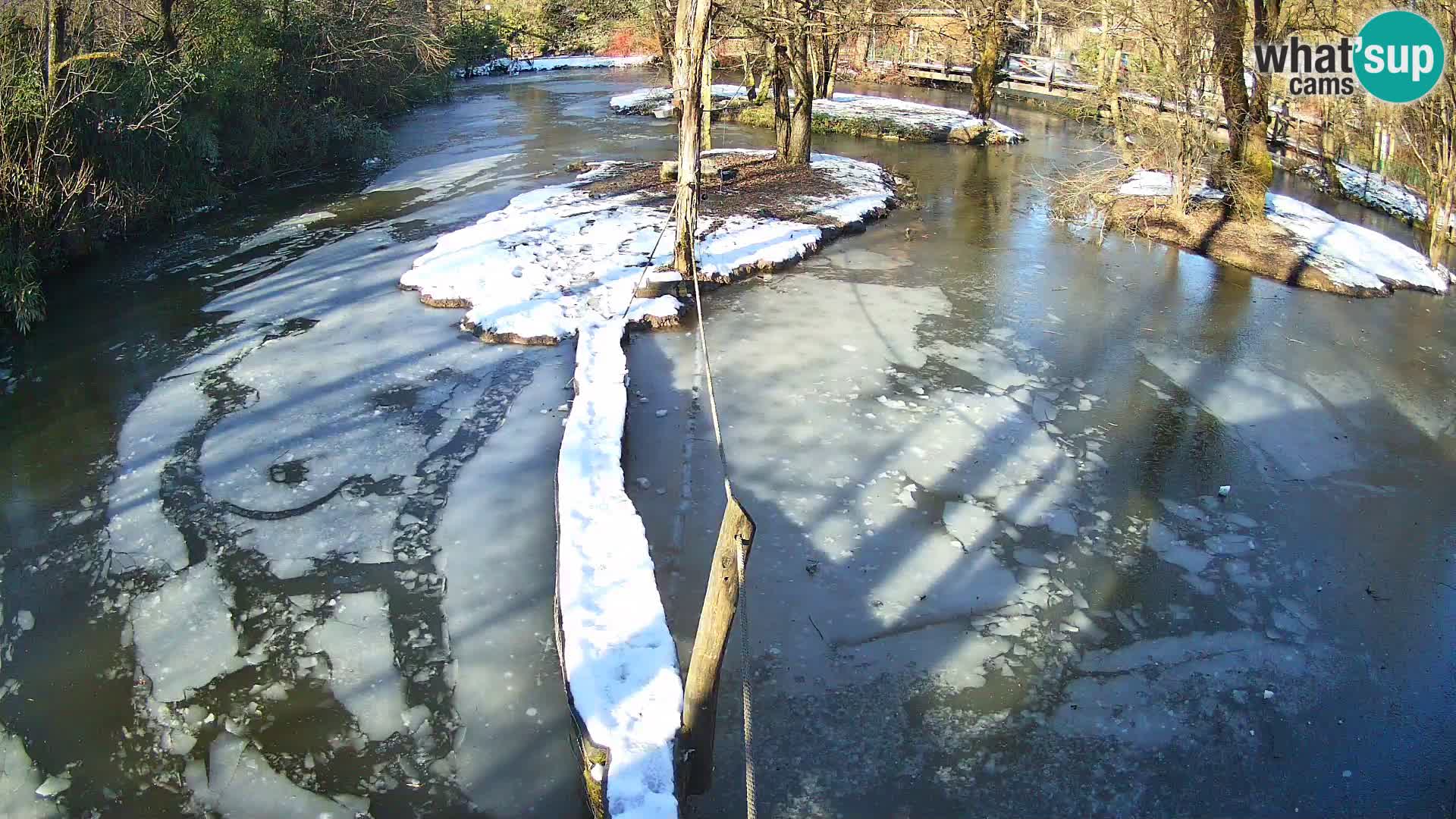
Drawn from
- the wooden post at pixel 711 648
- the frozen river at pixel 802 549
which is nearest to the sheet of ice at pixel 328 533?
the frozen river at pixel 802 549

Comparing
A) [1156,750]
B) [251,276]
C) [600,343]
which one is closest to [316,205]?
[251,276]

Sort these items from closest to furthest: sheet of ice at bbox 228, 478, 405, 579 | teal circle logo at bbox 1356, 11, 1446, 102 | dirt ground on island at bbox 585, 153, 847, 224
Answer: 1. sheet of ice at bbox 228, 478, 405, 579
2. teal circle logo at bbox 1356, 11, 1446, 102
3. dirt ground on island at bbox 585, 153, 847, 224

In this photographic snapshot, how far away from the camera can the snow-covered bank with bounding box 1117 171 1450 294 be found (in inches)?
458

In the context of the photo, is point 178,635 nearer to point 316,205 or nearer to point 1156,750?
point 1156,750

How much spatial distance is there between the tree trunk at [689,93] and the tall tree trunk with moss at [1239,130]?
7753mm

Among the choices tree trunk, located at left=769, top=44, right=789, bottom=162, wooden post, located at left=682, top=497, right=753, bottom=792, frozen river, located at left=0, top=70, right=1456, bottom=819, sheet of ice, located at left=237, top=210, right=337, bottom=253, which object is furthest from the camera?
tree trunk, located at left=769, top=44, right=789, bottom=162

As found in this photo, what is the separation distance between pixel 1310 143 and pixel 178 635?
67.8 feet

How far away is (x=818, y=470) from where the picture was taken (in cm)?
699

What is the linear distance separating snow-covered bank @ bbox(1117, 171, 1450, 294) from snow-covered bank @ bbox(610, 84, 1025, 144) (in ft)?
27.3

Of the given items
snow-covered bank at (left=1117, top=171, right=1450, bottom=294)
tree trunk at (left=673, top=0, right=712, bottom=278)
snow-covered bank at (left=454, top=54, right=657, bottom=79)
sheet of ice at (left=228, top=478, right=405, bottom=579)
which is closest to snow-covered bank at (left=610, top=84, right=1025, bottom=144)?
snow-covered bank at (left=1117, top=171, right=1450, bottom=294)

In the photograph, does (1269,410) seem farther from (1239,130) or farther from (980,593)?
(1239,130)

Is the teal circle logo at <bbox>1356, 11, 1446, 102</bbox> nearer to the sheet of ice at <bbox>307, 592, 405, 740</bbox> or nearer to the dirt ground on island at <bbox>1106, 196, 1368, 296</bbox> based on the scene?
the dirt ground on island at <bbox>1106, 196, 1368, 296</bbox>

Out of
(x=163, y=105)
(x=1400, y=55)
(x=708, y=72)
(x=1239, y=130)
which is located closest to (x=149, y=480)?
(x=163, y=105)

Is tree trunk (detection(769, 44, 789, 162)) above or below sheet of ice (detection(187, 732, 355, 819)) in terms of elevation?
above
